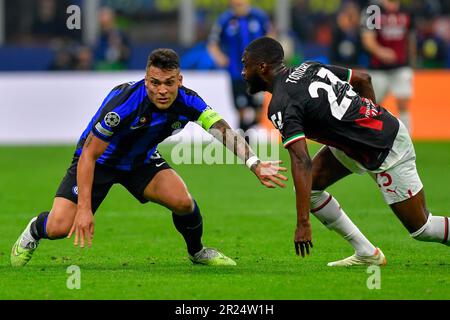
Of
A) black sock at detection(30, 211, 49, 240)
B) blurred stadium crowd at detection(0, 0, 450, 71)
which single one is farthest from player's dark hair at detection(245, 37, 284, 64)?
blurred stadium crowd at detection(0, 0, 450, 71)

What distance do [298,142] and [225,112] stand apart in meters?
12.9

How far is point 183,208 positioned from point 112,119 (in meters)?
0.98

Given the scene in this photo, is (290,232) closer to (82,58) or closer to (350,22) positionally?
(350,22)

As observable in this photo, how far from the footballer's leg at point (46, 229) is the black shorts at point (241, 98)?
31.9 ft

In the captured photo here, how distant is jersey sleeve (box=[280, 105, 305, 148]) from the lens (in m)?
7.46

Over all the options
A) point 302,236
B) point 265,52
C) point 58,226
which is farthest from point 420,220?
point 58,226

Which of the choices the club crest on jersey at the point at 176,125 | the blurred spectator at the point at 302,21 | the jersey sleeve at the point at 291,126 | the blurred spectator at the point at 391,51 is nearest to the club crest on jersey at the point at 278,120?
the jersey sleeve at the point at 291,126

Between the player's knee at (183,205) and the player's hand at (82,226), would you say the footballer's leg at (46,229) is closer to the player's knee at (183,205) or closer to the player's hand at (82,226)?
the player's hand at (82,226)

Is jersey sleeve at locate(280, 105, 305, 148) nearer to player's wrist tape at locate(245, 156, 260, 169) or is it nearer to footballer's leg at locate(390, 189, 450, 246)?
player's wrist tape at locate(245, 156, 260, 169)

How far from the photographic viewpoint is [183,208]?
27.5ft

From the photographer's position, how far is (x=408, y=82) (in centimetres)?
1691

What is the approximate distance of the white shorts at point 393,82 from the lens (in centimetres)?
1689

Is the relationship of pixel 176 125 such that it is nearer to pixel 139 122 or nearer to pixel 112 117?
pixel 139 122
